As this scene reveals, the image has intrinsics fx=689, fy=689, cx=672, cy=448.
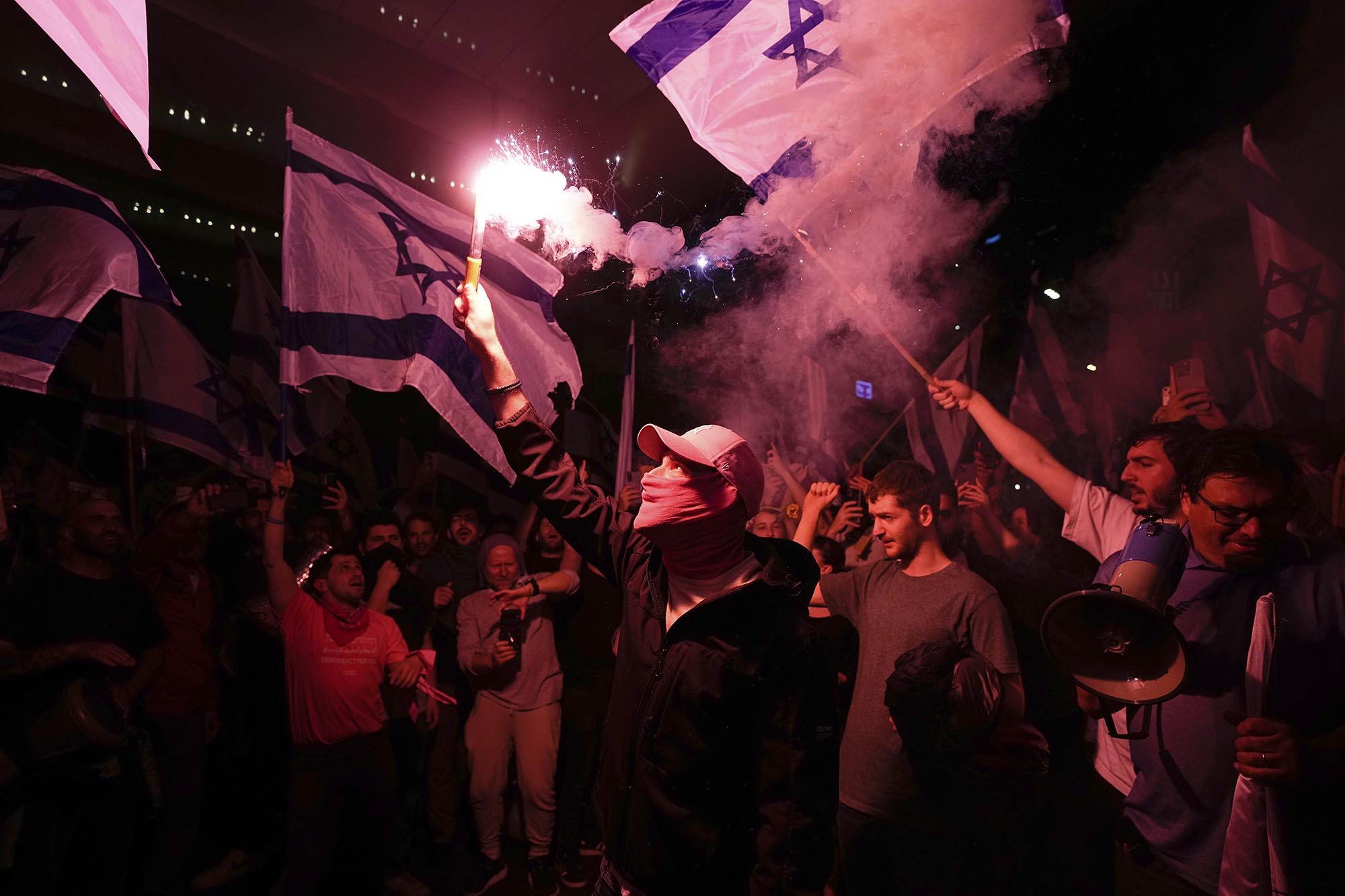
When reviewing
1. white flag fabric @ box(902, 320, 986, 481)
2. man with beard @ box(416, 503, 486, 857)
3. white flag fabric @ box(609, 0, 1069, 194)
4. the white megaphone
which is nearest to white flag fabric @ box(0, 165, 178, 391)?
man with beard @ box(416, 503, 486, 857)

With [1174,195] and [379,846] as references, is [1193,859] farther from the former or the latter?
[1174,195]

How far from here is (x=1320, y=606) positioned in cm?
223

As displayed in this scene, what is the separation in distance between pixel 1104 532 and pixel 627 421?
15.8ft

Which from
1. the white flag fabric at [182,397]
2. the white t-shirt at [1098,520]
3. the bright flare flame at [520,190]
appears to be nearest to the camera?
the bright flare flame at [520,190]

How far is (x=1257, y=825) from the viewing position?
2.17m

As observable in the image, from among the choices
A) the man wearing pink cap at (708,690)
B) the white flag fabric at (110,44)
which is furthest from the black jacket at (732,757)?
the white flag fabric at (110,44)

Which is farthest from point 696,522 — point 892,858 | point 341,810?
point 341,810

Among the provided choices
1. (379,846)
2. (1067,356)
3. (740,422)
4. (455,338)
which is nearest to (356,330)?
(455,338)

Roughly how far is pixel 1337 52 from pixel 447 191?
833 cm

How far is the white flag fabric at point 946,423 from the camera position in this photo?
7734 millimetres

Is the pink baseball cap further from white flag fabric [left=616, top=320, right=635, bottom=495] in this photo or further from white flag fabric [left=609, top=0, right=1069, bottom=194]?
white flag fabric [left=616, top=320, right=635, bottom=495]

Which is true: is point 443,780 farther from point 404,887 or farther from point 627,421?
point 627,421

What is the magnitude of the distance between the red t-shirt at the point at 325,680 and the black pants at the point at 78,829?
93cm

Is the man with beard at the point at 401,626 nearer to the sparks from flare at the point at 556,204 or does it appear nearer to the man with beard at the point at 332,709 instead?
the man with beard at the point at 332,709
